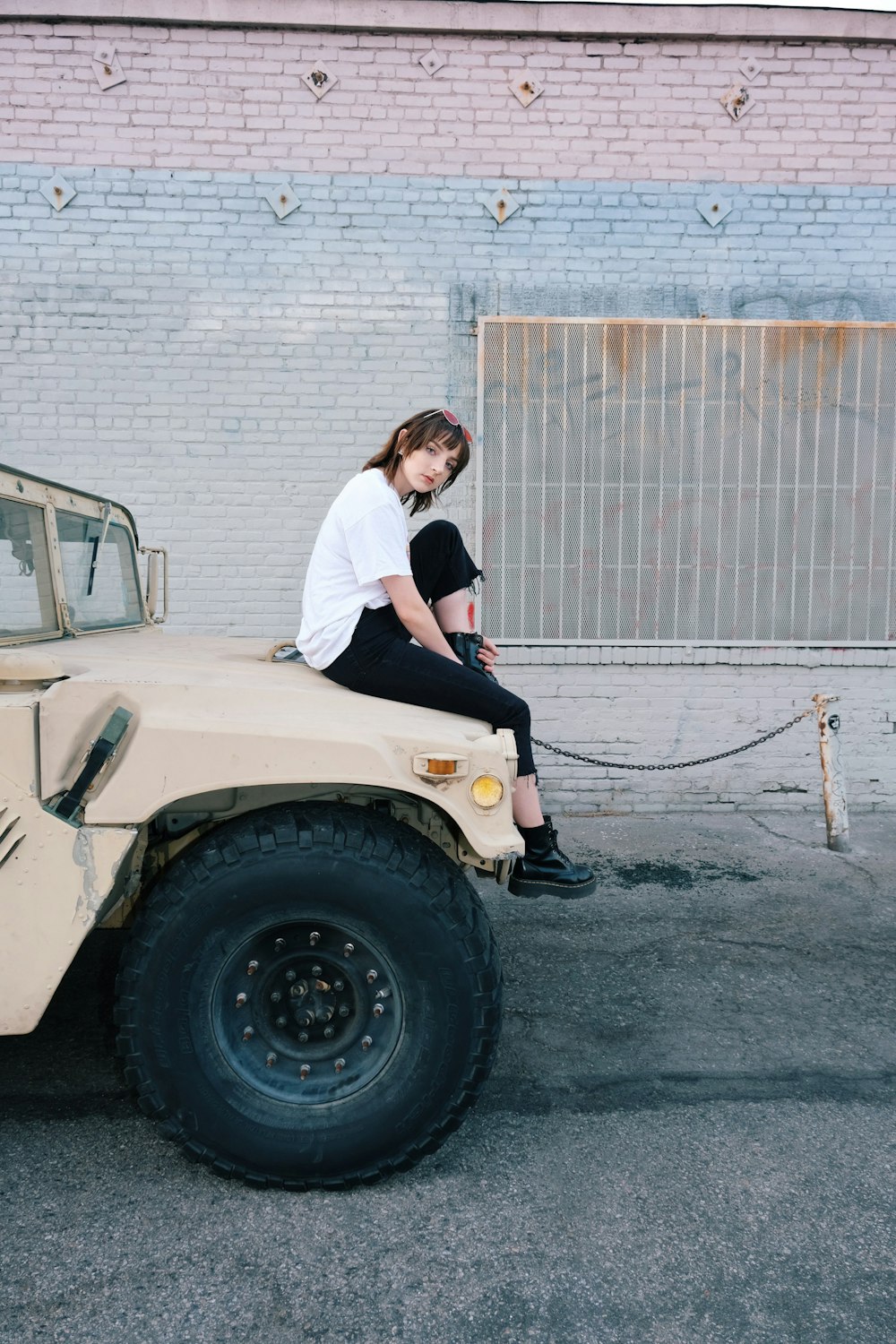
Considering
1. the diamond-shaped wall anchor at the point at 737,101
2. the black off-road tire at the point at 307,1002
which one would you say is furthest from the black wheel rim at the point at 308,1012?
the diamond-shaped wall anchor at the point at 737,101

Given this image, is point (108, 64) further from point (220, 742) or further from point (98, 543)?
point (220, 742)

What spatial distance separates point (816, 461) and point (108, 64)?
209 inches

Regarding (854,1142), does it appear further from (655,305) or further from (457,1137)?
(655,305)

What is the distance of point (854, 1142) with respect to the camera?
2553mm

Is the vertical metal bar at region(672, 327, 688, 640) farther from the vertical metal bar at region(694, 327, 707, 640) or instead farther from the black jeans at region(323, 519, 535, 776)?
the black jeans at region(323, 519, 535, 776)

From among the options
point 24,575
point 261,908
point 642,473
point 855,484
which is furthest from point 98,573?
point 855,484

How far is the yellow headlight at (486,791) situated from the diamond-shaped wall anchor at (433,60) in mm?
5532

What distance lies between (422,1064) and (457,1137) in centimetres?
45

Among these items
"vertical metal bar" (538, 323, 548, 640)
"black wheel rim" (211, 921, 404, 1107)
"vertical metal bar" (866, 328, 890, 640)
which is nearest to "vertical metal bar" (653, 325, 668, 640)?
"vertical metal bar" (538, 323, 548, 640)

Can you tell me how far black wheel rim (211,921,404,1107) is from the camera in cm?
225

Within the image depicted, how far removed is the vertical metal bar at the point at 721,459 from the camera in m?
6.17

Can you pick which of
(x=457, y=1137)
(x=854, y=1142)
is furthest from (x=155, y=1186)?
(x=854, y=1142)

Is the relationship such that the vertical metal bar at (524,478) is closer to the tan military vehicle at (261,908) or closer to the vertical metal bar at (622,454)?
the vertical metal bar at (622,454)

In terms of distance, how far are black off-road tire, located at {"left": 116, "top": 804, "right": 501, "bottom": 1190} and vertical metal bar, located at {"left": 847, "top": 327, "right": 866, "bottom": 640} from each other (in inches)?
194
